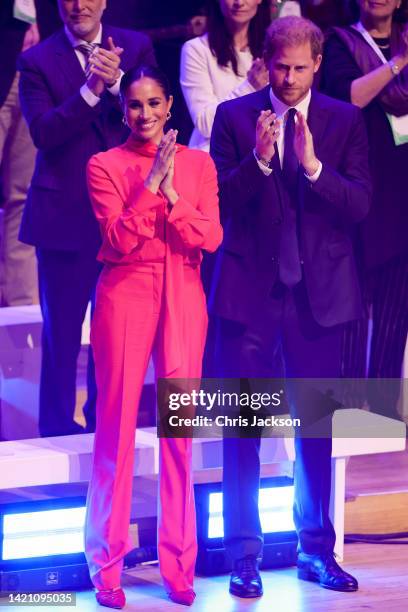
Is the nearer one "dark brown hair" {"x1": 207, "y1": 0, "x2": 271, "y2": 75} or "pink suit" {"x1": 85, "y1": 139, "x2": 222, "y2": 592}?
"pink suit" {"x1": 85, "y1": 139, "x2": 222, "y2": 592}

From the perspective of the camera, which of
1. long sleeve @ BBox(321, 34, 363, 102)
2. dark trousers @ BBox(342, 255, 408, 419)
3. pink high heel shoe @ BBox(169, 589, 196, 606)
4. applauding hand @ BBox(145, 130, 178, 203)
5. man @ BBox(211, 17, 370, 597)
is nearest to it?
applauding hand @ BBox(145, 130, 178, 203)

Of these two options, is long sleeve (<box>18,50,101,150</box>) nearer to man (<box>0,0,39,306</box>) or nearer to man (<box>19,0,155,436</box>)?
man (<box>19,0,155,436</box>)

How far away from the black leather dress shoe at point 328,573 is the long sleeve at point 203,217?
3.03 ft

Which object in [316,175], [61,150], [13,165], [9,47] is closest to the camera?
[316,175]

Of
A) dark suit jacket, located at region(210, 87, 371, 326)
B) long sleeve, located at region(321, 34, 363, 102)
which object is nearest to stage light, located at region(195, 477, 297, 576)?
dark suit jacket, located at region(210, 87, 371, 326)

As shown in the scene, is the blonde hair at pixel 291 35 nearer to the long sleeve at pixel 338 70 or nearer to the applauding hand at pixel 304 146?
the applauding hand at pixel 304 146

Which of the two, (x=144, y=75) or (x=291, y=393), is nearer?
(x=144, y=75)

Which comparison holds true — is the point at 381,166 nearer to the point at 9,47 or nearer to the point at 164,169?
the point at 164,169

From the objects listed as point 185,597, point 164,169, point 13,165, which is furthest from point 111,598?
point 13,165

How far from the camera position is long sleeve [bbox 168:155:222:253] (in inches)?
126

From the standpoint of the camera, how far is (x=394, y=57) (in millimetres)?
3893

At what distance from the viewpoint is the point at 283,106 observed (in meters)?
3.35

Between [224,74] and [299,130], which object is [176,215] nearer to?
[299,130]

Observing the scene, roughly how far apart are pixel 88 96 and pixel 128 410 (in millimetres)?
895
